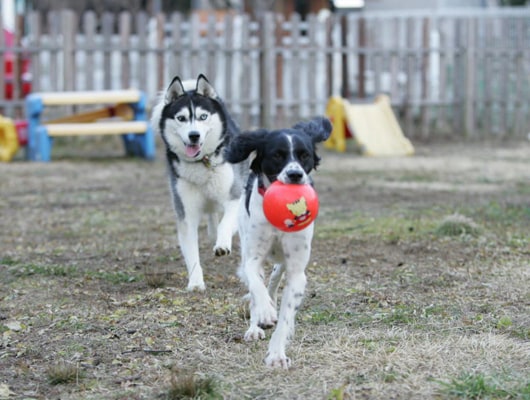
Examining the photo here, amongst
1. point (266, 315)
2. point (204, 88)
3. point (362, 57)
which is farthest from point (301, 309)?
point (362, 57)

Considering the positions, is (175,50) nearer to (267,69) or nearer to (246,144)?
(267,69)

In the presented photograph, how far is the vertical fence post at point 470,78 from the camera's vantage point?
17.4 metres

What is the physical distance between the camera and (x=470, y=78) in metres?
17.5

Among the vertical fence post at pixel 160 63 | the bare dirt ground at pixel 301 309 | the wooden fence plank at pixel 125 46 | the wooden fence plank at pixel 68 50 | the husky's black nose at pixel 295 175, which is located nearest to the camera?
the bare dirt ground at pixel 301 309

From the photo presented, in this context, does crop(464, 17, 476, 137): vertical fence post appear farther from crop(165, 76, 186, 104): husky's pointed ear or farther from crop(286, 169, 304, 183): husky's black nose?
crop(286, 169, 304, 183): husky's black nose

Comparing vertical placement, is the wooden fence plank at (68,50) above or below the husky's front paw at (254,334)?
above

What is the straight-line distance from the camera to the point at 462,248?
706cm

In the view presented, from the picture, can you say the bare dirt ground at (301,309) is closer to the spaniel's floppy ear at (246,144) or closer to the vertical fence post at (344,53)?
the spaniel's floppy ear at (246,144)

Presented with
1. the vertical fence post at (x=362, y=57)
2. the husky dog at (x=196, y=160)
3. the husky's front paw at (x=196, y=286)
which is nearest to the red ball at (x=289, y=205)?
the husky's front paw at (x=196, y=286)

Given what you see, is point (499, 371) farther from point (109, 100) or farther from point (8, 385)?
point (109, 100)

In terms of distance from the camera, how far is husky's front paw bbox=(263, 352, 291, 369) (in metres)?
4.20

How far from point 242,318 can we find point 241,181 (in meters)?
1.49

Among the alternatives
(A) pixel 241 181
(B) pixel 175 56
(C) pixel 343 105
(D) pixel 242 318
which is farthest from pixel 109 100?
(D) pixel 242 318

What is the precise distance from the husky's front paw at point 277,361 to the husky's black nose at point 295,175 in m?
0.79
